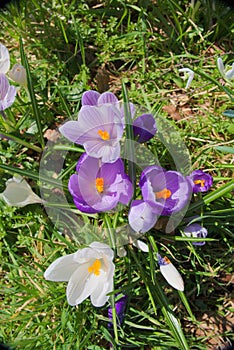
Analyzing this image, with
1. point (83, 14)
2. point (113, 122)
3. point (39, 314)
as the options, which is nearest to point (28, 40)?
point (83, 14)

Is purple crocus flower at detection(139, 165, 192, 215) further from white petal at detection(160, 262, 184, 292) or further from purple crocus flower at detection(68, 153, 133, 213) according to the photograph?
white petal at detection(160, 262, 184, 292)

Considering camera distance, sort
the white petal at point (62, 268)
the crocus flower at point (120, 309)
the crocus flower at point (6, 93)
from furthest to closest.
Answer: the crocus flower at point (120, 309), the crocus flower at point (6, 93), the white petal at point (62, 268)

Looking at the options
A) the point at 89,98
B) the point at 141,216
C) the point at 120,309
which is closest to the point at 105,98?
the point at 89,98

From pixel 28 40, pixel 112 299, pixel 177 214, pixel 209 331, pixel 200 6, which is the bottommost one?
pixel 209 331

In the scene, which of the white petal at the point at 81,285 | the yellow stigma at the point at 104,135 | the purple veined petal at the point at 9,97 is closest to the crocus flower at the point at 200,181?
the yellow stigma at the point at 104,135

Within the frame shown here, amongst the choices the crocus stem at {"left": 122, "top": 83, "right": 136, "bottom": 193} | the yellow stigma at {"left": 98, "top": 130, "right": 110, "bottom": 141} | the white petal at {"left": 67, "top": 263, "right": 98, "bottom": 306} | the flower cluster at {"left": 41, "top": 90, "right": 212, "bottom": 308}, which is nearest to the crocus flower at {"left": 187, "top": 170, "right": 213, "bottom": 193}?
the flower cluster at {"left": 41, "top": 90, "right": 212, "bottom": 308}

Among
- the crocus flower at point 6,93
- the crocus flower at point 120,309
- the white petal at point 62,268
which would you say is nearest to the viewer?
the white petal at point 62,268

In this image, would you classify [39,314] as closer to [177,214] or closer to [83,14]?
[177,214]

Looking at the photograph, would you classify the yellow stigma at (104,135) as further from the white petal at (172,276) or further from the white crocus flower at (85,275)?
the white petal at (172,276)
